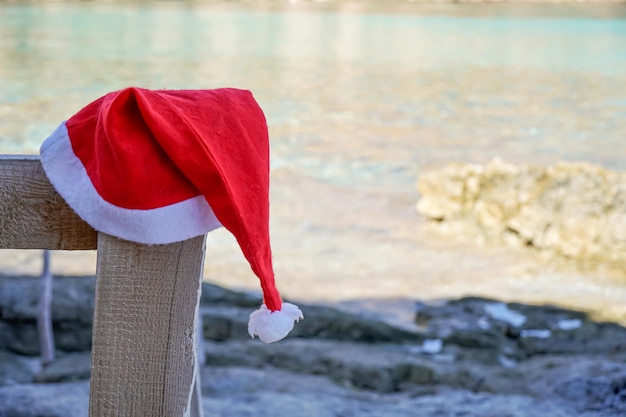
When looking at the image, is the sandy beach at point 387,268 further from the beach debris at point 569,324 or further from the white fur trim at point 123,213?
the white fur trim at point 123,213

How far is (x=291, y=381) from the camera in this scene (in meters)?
3.12

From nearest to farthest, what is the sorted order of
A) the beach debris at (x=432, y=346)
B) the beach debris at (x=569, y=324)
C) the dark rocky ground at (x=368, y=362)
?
the dark rocky ground at (x=368, y=362) < the beach debris at (x=432, y=346) < the beach debris at (x=569, y=324)

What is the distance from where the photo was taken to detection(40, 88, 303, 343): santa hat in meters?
0.99

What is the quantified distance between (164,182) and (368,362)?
100 inches

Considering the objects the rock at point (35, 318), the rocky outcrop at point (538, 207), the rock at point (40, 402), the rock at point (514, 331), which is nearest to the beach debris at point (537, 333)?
the rock at point (514, 331)

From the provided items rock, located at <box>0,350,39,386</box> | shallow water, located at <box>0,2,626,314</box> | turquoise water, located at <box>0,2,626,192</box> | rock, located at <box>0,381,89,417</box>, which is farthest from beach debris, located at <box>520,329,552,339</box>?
turquoise water, located at <box>0,2,626,192</box>

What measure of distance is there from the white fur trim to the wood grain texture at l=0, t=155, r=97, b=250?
2 cm

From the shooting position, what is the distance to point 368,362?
11.3 feet

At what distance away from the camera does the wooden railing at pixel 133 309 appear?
1.00 m

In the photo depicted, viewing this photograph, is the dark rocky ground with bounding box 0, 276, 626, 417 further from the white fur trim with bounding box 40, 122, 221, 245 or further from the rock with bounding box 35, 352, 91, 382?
the white fur trim with bounding box 40, 122, 221, 245

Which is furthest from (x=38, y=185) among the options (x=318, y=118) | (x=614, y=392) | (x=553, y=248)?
(x=318, y=118)

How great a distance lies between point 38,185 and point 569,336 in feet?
12.1

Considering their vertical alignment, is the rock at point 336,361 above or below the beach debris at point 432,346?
above

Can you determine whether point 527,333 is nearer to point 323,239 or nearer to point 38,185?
point 323,239
